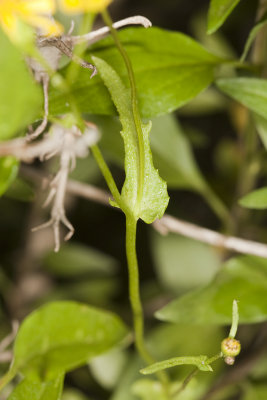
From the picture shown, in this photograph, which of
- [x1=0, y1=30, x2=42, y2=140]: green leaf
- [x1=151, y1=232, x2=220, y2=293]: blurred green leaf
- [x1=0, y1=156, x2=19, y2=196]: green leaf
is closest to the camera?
[x1=0, y1=30, x2=42, y2=140]: green leaf

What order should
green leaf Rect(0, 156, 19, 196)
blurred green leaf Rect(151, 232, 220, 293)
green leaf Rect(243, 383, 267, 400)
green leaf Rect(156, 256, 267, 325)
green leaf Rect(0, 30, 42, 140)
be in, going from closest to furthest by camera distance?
green leaf Rect(0, 30, 42, 140), green leaf Rect(0, 156, 19, 196), green leaf Rect(156, 256, 267, 325), green leaf Rect(243, 383, 267, 400), blurred green leaf Rect(151, 232, 220, 293)

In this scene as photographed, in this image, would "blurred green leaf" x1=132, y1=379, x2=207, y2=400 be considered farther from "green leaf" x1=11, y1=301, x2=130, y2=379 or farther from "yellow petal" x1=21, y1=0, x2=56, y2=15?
"yellow petal" x1=21, y1=0, x2=56, y2=15

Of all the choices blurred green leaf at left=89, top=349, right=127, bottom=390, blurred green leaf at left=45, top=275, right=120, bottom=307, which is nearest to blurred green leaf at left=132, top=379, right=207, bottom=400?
blurred green leaf at left=89, top=349, right=127, bottom=390

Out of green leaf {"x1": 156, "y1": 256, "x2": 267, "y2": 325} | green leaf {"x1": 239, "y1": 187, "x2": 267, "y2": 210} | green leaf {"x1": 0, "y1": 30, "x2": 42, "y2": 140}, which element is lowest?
green leaf {"x1": 156, "y1": 256, "x2": 267, "y2": 325}

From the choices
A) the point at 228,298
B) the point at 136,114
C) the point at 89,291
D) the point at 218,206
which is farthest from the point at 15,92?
the point at 89,291

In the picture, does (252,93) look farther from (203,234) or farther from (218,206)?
(218,206)
